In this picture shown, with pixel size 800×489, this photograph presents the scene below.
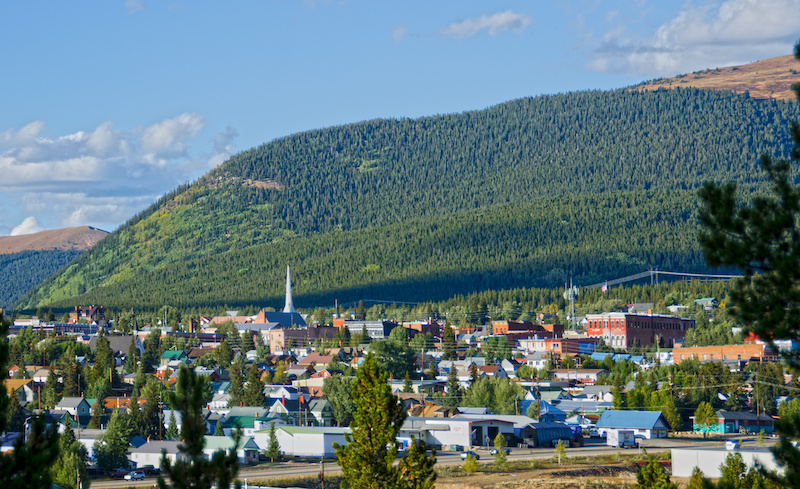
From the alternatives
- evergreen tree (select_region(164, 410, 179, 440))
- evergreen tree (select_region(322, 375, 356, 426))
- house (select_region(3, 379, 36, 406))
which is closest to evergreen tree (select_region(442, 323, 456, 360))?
evergreen tree (select_region(322, 375, 356, 426))

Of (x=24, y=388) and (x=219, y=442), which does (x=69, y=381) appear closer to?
(x=24, y=388)

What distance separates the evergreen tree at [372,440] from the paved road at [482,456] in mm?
43687

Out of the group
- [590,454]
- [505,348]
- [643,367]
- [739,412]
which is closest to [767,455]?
[590,454]

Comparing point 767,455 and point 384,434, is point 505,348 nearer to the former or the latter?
Result: point 767,455

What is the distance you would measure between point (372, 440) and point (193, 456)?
1859cm

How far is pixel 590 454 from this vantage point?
3851 inches

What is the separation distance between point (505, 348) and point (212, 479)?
573 ft

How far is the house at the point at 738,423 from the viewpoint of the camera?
394ft

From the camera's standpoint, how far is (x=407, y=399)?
128 meters

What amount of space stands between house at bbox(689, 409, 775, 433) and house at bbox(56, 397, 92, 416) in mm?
68018

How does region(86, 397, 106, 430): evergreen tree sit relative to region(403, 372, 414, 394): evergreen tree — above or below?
below

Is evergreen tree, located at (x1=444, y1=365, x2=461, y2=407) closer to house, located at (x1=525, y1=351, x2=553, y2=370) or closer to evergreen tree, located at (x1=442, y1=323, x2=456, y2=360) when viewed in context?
house, located at (x1=525, y1=351, x2=553, y2=370)

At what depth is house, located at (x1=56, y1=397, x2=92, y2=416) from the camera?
419 ft

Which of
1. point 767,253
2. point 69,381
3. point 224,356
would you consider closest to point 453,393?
point 69,381
